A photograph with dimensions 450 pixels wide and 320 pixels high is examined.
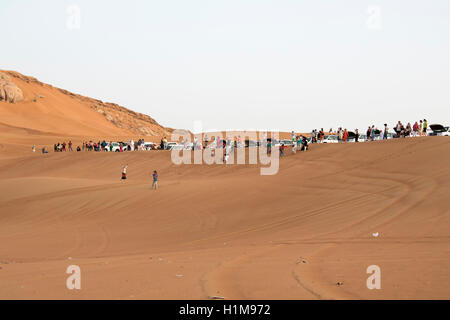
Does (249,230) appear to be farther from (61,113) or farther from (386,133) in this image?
(61,113)

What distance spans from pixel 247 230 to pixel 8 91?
78302 millimetres

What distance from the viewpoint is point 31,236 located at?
17.3 m

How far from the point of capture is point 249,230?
1597 cm

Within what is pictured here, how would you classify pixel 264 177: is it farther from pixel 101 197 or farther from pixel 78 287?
pixel 78 287

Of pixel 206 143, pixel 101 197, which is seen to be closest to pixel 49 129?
pixel 206 143

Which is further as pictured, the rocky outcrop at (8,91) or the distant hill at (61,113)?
the rocky outcrop at (8,91)

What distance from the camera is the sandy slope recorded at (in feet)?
22.8

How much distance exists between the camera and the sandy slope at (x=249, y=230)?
6.94 m

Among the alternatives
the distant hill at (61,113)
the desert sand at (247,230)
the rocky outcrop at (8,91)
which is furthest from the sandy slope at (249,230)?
the rocky outcrop at (8,91)

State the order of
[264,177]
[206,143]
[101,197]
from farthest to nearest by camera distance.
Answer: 1. [206,143]
2. [264,177]
3. [101,197]

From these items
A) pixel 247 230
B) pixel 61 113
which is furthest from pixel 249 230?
pixel 61 113

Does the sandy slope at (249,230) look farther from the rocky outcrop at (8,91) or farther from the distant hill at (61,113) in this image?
the rocky outcrop at (8,91)

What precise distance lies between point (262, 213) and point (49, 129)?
6740 cm

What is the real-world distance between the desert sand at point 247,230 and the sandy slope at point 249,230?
0.15ft
